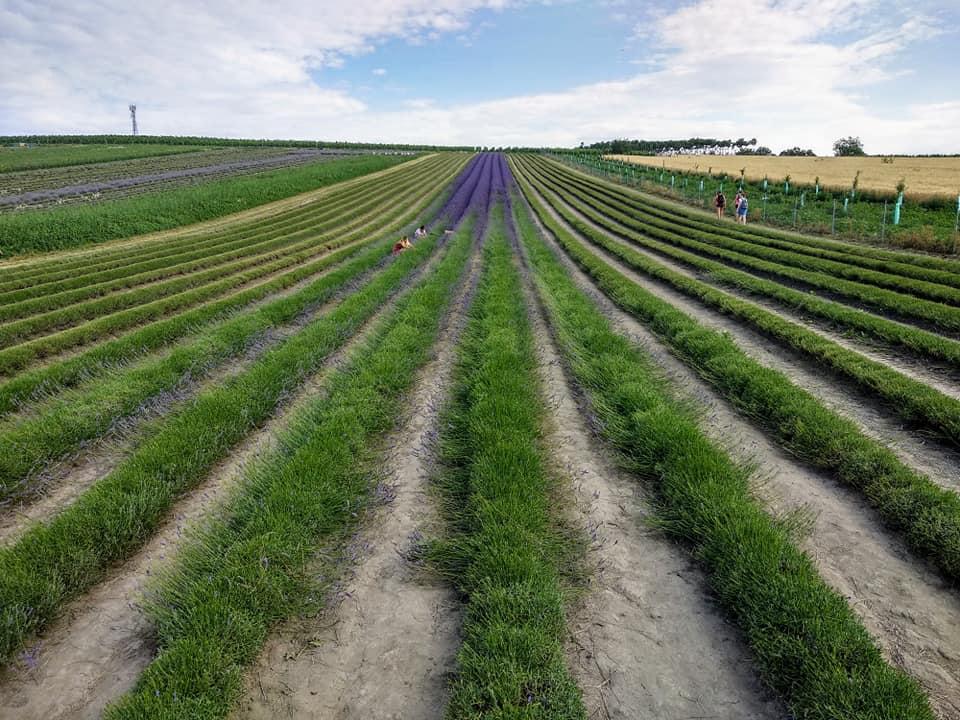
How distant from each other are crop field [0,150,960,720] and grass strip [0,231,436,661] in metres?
0.03

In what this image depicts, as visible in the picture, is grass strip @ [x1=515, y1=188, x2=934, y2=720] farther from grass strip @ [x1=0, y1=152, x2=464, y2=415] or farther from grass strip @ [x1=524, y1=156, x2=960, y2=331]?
grass strip @ [x1=0, y1=152, x2=464, y2=415]

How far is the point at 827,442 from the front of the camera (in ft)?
18.5

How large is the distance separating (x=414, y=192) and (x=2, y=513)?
4352 cm

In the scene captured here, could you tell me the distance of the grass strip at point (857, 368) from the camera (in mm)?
6141

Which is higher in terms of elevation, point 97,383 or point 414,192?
point 414,192

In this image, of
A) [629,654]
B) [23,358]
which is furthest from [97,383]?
[629,654]

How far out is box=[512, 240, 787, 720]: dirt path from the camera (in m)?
3.10

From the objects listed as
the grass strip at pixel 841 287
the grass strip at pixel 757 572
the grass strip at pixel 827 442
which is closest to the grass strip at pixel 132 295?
the grass strip at pixel 757 572

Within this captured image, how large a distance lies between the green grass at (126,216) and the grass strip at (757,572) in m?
28.6

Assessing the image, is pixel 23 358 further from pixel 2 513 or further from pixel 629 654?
pixel 629 654

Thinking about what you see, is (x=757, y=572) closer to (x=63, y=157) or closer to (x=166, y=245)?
(x=166, y=245)

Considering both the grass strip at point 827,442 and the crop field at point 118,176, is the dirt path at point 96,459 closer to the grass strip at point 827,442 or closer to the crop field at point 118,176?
the grass strip at point 827,442

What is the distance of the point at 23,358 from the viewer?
9.96 meters

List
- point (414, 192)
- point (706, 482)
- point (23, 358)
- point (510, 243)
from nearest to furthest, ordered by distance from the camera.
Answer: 1. point (706, 482)
2. point (23, 358)
3. point (510, 243)
4. point (414, 192)
